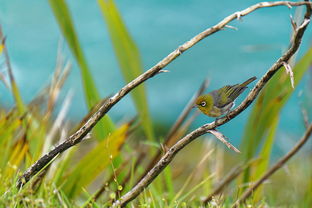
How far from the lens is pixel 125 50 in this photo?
168 cm

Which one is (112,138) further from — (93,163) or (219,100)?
(219,100)

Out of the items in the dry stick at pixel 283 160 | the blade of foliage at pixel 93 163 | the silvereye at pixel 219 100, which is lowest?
the dry stick at pixel 283 160

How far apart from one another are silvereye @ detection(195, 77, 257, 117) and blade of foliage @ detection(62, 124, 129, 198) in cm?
66

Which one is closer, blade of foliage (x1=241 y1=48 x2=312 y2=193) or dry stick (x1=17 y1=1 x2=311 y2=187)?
dry stick (x1=17 y1=1 x2=311 y2=187)

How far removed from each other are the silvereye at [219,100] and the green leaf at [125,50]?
872 millimetres

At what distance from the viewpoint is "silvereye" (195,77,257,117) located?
0.80 m

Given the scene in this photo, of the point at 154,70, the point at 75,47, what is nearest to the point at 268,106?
the point at 75,47

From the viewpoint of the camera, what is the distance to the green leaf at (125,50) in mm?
1644

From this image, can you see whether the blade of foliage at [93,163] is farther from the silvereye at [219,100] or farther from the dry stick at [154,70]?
the silvereye at [219,100]

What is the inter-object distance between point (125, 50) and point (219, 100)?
0.91 m

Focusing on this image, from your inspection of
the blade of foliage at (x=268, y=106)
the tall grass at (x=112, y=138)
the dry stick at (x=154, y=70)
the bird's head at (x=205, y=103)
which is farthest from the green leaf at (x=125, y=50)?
the bird's head at (x=205, y=103)

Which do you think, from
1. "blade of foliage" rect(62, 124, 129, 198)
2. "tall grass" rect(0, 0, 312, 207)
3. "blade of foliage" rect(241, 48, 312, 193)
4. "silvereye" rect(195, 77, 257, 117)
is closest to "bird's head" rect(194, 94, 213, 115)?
"silvereye" rect(195, 77, 257, 117)

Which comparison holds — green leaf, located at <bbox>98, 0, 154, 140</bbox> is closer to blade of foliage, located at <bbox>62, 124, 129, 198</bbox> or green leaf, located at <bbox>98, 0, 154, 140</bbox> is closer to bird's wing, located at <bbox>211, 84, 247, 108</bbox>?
blade of foliage, located at <bbox>62, 124, 129, 198</bbox>

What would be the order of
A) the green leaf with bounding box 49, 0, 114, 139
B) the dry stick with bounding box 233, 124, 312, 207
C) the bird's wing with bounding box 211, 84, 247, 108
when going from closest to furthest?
the bird's wing with bounding box 211, 84, 247, 108 < the dry stick with bounding box 233, 124, 312, 207 < the green leaf with bounding box 49, 0, 114, 139
